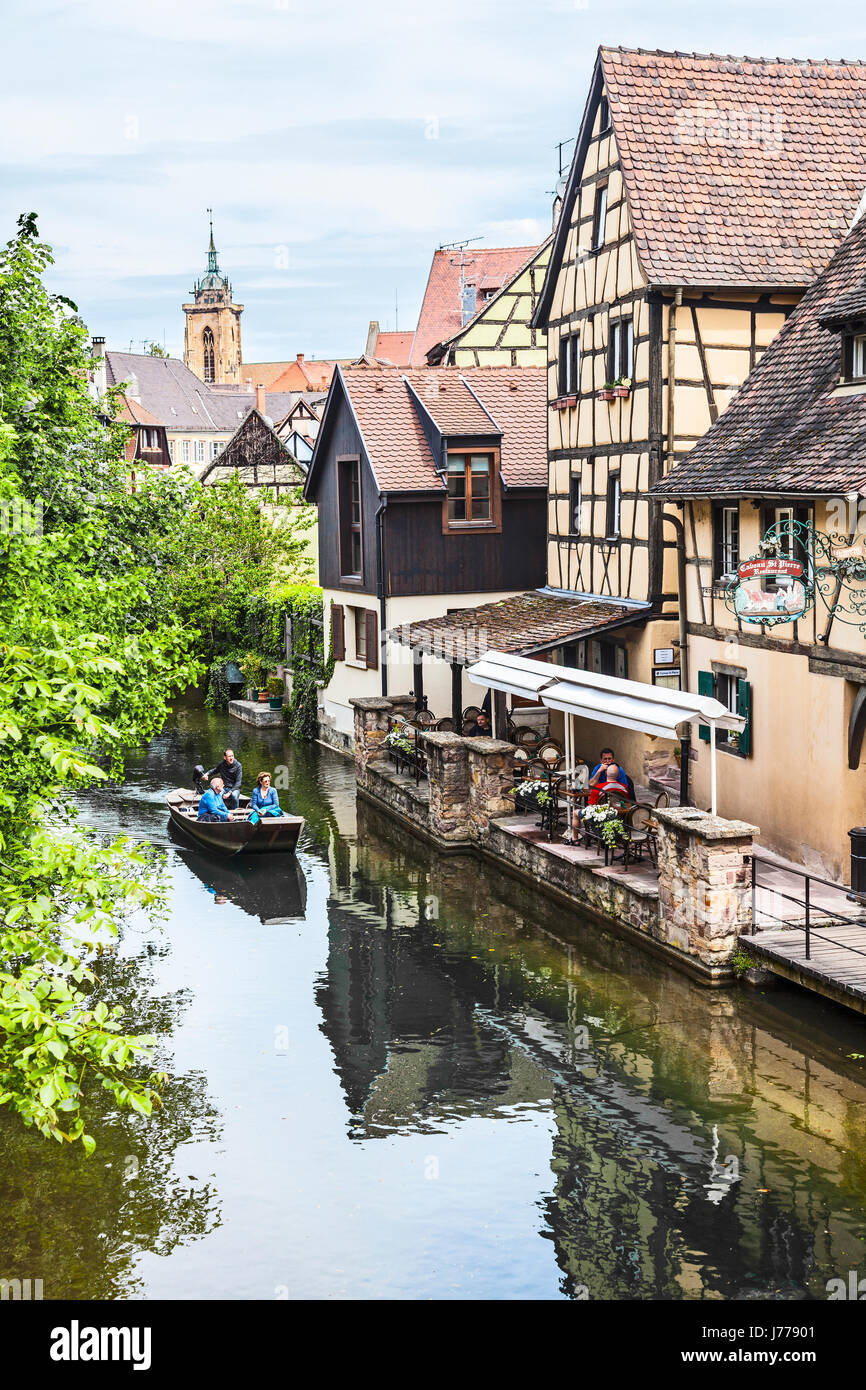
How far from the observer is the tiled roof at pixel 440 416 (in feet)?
95.9

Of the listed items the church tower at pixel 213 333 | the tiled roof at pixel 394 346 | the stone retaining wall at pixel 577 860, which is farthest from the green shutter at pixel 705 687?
the church tower at pixel 213 333

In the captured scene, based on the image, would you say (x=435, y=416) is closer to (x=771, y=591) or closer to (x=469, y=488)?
(x=469, y=488)

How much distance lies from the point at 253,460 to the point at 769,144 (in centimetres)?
3091

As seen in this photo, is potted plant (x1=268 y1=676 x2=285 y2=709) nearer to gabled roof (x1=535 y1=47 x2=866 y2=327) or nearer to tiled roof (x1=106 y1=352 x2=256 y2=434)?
gabled roof (x1=535 y1=47 x2=866 y2=327)

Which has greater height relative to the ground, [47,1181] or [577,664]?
[577,664]

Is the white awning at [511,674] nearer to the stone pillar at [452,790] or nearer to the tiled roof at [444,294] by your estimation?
the stone pillar at [452,790]


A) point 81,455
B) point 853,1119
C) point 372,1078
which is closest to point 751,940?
point 853,1119

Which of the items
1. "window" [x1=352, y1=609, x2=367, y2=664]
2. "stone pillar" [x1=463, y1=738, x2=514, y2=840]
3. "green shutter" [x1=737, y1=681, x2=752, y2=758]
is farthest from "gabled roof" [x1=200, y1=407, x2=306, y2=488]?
"green shutter" [x1=737, y1=681, x2=752, y2=758]

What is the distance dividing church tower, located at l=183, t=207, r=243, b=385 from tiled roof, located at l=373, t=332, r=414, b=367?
62.6m

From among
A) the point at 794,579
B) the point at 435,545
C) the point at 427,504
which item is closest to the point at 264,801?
the point at 435,545

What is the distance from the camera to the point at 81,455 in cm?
1883

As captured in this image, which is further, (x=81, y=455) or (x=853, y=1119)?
(x=81, y=455)
